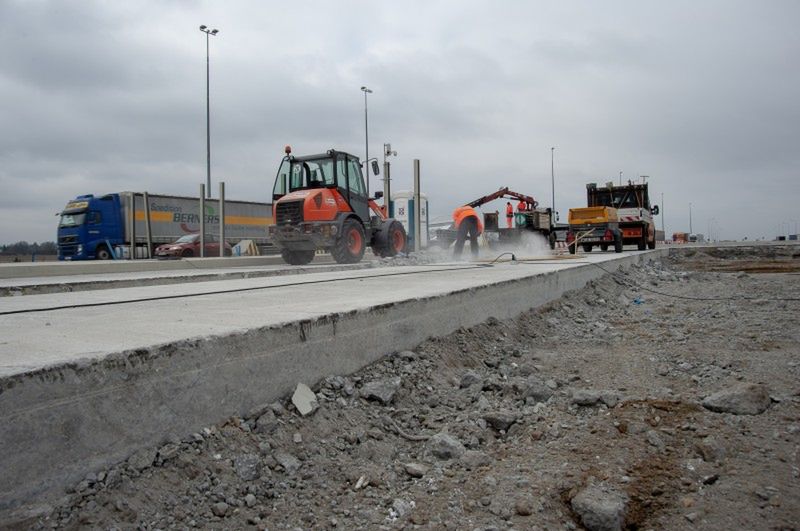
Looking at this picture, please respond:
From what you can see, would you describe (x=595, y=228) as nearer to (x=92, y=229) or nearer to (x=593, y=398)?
(x=593, y=398)

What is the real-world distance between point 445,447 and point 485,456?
224 mm

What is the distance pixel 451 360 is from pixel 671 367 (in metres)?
1.98

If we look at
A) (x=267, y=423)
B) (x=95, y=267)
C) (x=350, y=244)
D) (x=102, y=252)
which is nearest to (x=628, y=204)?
(x=350, y=244)

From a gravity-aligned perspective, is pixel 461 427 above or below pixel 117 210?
below

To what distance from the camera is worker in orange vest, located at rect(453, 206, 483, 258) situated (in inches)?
780

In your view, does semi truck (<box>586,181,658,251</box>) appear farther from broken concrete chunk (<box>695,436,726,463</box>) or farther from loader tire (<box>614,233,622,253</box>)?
broken concrete chunk (<box>695,436,726,463</box>)

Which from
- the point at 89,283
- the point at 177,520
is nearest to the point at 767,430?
the point at 177,520

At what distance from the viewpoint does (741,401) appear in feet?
12.3

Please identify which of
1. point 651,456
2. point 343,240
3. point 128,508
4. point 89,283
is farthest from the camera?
point 343,240

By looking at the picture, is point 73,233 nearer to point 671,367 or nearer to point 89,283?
point 89,283

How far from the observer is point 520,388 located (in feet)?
13.6

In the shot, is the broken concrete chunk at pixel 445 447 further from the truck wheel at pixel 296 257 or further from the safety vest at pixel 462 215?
the safety vest at pixel 462 215

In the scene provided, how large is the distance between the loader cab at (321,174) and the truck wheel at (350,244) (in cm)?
50

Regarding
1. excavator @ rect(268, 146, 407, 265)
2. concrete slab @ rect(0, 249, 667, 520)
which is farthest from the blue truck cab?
concrete slab @ rect(0, 249, 667, 520)
